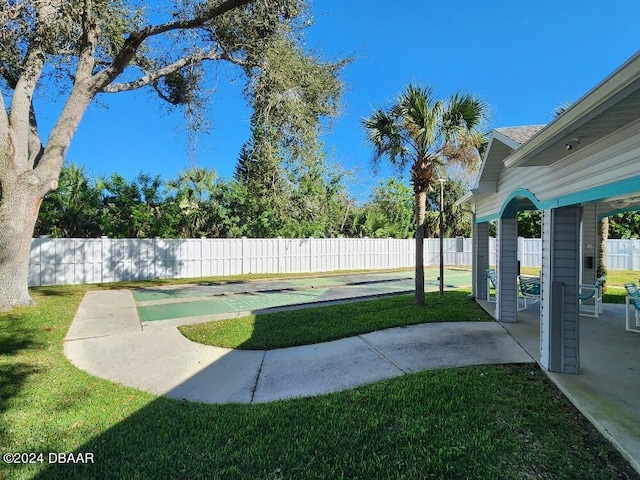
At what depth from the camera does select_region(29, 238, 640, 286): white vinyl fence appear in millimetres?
15094

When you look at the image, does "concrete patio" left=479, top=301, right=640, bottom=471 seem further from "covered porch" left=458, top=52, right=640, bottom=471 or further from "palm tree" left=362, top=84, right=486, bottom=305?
"palm tree" left=362, top=84, right=486, bottom=305

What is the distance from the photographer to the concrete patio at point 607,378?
3.28 m

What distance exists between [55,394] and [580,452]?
5.36m

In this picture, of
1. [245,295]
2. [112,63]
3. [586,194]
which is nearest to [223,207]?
[245,295]

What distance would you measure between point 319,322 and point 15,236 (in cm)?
804

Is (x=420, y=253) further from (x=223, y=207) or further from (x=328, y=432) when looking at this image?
(x=223, y=207)

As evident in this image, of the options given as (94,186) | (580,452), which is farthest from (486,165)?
(94,186)

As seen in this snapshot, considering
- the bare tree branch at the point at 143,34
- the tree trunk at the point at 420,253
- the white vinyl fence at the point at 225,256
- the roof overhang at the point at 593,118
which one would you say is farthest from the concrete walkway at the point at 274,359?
the white vinyl fence at the point at 225,256

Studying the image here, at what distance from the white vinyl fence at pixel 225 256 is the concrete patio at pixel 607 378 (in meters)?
12.2

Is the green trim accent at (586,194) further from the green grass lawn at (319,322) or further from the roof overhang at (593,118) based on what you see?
the green grass lawn at (319,322)

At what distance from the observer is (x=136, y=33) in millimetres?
9094

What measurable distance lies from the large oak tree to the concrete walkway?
14.4ft

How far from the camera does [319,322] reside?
25.2 feet

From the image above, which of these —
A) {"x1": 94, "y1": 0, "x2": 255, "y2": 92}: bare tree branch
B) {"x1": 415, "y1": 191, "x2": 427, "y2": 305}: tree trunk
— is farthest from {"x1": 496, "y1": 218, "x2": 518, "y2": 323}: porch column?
{"x1": 94, "y1": 0, "x2": 255, "y2": 92}: bare tree branch
